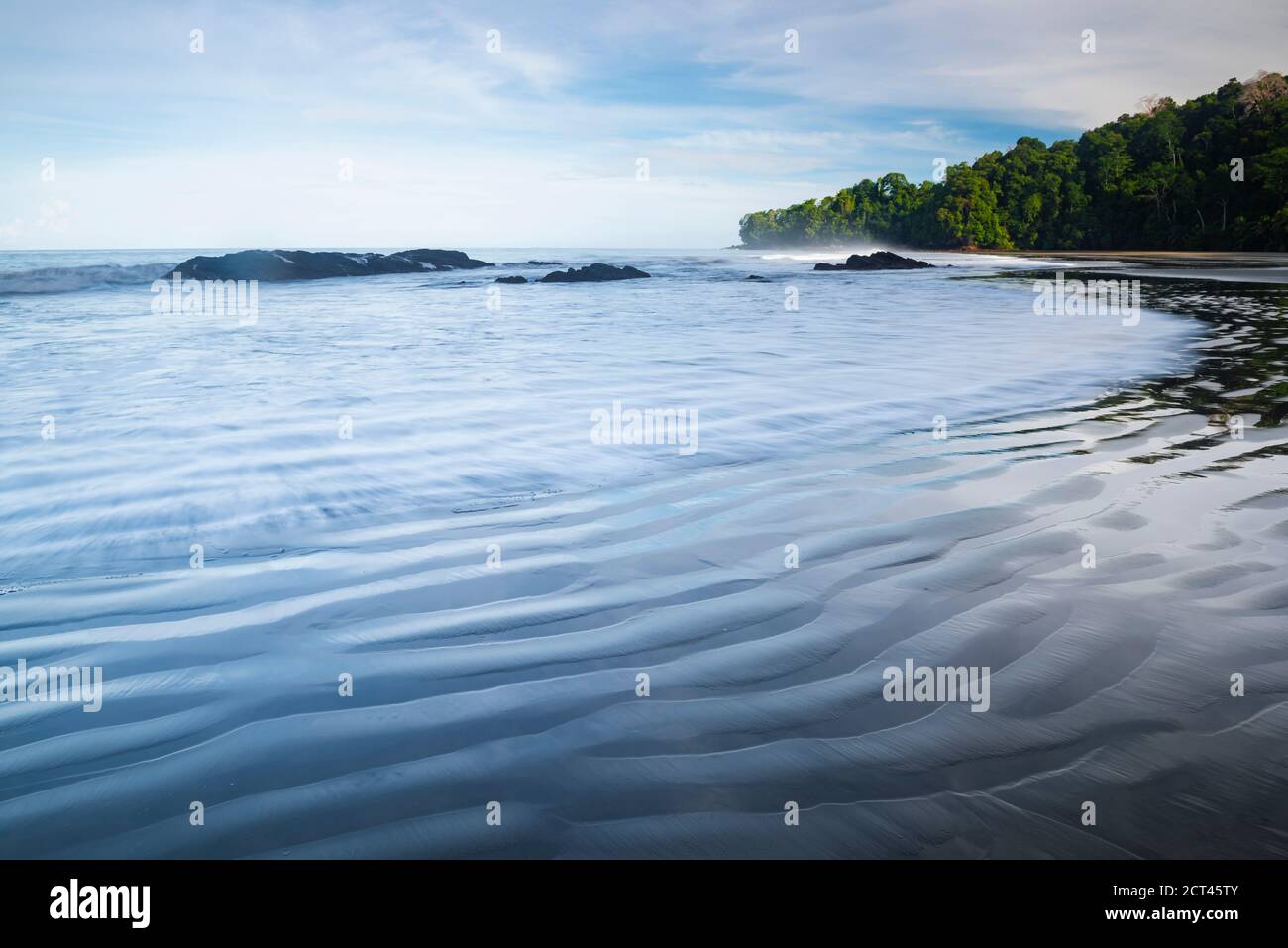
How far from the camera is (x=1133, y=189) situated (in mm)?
76625

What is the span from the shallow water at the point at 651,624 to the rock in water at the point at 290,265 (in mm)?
34628

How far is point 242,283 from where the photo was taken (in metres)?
37.9

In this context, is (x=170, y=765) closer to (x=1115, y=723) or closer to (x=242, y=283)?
(x=1115, y=723)

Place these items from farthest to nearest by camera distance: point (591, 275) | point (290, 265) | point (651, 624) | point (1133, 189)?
point (1133, 189)
point (290, 265)
point (591, 275)
point (651, 624)

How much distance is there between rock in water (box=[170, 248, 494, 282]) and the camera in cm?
3872

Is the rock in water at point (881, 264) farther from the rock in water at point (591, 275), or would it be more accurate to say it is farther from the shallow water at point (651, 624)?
the shallow water at point (651, 624)

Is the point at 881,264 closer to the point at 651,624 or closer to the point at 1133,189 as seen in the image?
the point at 1133,189

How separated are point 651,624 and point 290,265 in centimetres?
4379

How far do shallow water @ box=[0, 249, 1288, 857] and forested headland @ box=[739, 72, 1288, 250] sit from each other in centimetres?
6451

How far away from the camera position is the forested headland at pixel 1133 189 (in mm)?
63469

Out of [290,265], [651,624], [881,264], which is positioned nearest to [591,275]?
[290,265]
